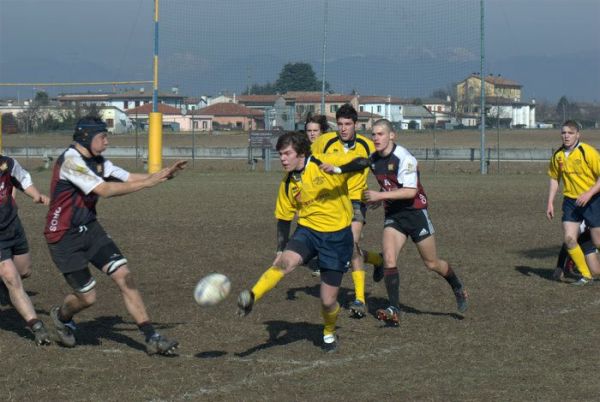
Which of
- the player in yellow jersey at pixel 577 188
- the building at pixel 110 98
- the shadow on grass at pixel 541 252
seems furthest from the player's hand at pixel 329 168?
the building at pixel 110 98

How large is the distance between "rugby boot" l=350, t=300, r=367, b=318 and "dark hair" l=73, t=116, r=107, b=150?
3.33 m

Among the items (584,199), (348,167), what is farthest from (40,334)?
(584,199)

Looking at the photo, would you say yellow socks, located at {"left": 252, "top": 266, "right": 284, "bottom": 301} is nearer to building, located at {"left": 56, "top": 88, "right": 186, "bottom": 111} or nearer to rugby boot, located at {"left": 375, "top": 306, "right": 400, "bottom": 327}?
rugby boot, located at {"left": 375, "top": 306, "right": 400, "bottom": 327}

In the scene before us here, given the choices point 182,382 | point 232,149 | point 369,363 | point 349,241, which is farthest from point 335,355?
point 232,149

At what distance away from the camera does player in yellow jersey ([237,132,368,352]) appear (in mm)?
8320

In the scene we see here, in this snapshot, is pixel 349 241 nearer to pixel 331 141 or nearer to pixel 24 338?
pixel 331 141

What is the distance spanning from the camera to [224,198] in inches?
1003

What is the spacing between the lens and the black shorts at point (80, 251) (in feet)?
27.2

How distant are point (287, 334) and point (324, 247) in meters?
1.28

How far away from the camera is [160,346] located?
321 inches

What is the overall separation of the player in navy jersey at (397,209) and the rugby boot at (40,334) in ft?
10.4

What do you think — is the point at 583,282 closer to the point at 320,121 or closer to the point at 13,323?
the point at 320,121

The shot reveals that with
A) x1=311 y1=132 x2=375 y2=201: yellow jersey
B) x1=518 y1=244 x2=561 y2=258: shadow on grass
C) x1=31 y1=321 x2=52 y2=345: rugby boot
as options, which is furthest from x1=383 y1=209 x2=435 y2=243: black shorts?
x1=518 y1=244 x2=561 y2=258: shadow on grass

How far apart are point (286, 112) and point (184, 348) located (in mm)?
34819
